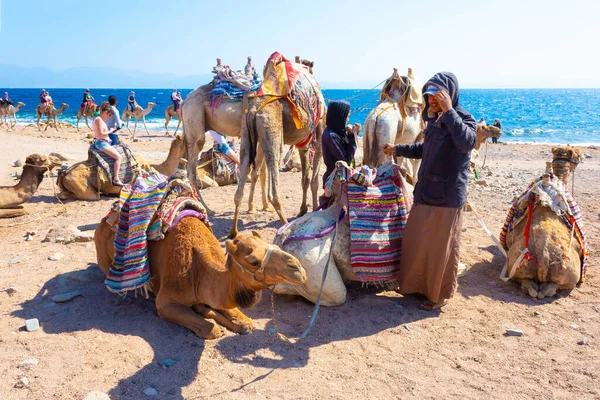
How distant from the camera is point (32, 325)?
3.83 meters

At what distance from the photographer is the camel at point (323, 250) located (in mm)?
4227

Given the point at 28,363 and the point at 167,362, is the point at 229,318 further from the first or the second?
the point at 28,363

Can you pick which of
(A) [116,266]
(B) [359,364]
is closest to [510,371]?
(B) [359,364]

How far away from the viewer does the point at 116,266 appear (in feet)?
13.4

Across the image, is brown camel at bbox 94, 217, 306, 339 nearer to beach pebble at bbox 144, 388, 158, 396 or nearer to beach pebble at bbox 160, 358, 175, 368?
beach pebble at bbox 160, 358, 175, 368

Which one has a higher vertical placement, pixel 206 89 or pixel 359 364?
pixel 206 89

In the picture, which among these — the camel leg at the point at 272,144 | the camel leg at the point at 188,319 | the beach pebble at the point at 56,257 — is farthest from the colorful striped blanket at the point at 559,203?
the beach pebble at the point at 56,257

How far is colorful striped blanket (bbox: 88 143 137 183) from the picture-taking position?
28.5ft

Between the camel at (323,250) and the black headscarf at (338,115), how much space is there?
5.28 feet

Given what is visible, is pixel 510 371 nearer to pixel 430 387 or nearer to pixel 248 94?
pixel 430 387

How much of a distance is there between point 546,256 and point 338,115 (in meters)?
2.89

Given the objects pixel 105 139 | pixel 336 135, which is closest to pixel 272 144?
pixel 336 135

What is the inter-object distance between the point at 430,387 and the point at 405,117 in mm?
5074

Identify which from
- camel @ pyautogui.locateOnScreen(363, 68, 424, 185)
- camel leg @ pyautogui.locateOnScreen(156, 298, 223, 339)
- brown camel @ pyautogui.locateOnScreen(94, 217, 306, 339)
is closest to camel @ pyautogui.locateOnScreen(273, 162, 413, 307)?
brown camel @ pyautogui.locateOnScreen(94, 217, 306, 339)
